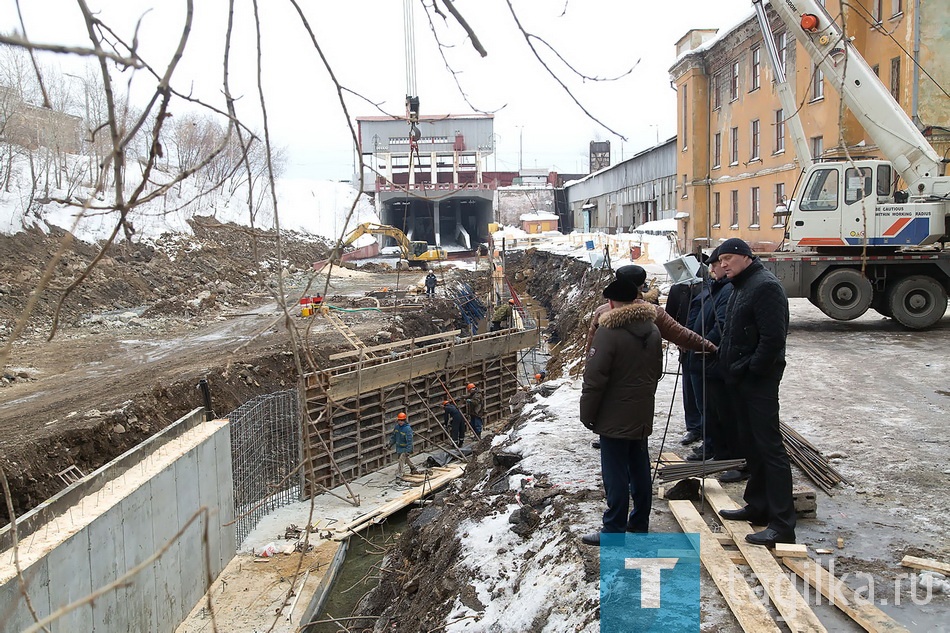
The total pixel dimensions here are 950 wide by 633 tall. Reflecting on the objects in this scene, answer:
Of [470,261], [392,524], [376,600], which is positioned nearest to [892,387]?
[376,600]

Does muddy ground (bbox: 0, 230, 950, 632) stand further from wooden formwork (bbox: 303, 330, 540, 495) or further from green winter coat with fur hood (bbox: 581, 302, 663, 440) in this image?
wooden formwork (bbox: 303, 330, 540, 495)

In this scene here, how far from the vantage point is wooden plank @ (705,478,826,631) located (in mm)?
3330

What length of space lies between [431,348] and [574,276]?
13564 mm

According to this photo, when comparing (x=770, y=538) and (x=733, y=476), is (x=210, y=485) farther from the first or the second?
(x=770, y=538)

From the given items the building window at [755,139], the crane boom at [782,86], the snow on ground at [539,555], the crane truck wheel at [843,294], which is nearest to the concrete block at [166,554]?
the snow on ground at [539,555]

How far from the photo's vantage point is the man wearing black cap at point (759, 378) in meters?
4.14

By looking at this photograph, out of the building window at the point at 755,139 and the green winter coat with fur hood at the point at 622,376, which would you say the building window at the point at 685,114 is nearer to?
the building window at the point at 755,139

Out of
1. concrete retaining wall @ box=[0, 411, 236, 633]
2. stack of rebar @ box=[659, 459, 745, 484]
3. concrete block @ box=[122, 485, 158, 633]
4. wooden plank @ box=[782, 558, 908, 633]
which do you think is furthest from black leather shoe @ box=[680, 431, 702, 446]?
concrete block @ box=[122, 485, 158, 633]

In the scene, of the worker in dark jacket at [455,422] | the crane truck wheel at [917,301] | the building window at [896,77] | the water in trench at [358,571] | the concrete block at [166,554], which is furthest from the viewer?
the building window at [896,77]

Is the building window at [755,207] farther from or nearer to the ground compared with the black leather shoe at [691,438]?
farther from the ground

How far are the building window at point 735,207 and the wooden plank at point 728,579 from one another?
26.9 meters

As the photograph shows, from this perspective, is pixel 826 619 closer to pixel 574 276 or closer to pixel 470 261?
pixel 574 276

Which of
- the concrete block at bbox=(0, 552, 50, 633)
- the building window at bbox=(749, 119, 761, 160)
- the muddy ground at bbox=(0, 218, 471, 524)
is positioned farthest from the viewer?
the building window at bbox=(749, 119, 761, 160)

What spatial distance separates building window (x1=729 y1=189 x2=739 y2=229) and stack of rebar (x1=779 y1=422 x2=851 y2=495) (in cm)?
2514
